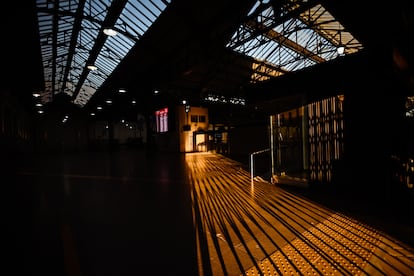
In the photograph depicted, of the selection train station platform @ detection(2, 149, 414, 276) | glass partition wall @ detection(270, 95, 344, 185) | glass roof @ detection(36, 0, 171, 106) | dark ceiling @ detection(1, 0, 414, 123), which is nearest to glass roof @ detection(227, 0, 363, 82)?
dark ceiling @ detection(1, 0, 414, 123)

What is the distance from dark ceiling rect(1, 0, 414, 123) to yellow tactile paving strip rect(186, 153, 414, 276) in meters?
2.86

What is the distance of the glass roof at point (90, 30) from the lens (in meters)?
8.12

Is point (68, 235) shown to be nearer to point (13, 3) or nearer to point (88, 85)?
point (13, 3)

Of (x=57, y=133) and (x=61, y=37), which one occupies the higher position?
(x=61, y=37)

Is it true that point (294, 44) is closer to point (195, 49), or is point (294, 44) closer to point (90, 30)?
point (195, 49)

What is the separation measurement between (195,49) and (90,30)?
487cm

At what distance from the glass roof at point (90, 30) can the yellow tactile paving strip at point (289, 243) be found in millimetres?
6765

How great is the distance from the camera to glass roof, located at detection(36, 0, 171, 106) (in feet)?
26.6

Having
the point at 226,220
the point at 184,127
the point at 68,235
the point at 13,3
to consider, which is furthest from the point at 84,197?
the point at 184,127

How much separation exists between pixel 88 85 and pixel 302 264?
21.1m

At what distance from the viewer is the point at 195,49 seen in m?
10.0

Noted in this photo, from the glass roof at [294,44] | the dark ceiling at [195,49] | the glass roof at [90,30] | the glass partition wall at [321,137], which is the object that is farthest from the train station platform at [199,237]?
the glass roof at [294,44]

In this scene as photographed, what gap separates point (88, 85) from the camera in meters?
19.0

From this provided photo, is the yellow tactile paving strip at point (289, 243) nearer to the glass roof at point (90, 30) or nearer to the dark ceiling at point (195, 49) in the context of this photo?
the dark ceiling at point (195, 49)
